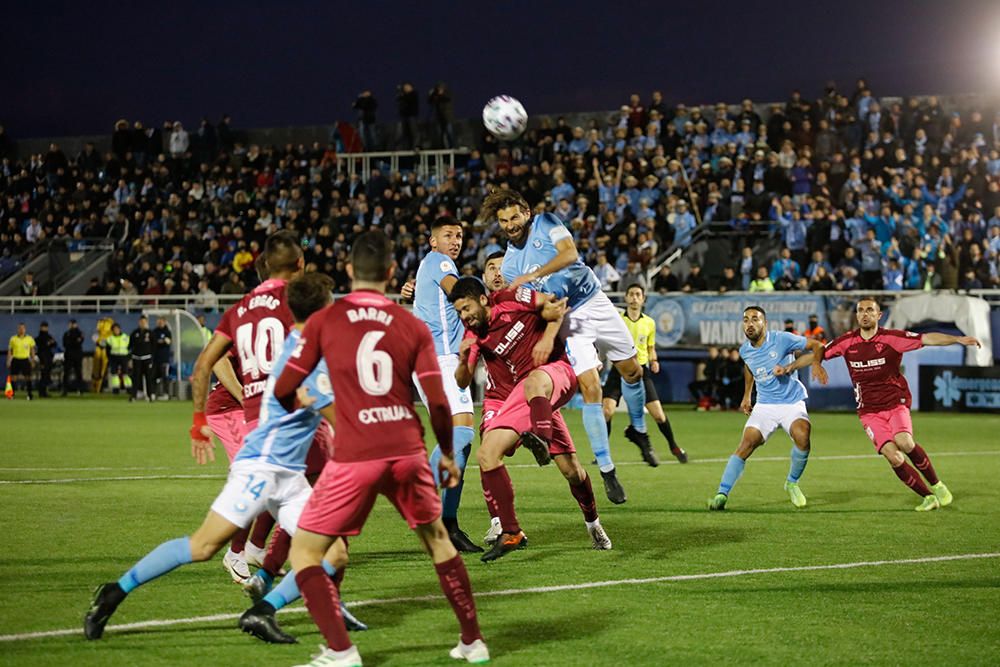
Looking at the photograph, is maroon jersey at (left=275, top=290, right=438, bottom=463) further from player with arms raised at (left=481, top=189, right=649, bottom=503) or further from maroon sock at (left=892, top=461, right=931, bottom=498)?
maroon sock at (left=892, top=461, right=931, bottom=498)

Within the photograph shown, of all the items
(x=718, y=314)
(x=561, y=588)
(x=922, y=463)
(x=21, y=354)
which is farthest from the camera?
(x=21, y=354)

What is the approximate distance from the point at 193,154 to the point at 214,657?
38478 mm

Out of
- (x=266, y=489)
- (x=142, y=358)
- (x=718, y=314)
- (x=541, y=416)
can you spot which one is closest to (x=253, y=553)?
(x=266, y=489)

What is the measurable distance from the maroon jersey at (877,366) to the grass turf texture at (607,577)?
98 cm

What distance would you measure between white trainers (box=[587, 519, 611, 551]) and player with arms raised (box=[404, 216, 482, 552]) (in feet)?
3.04

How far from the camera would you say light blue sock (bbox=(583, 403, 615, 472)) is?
11039mm

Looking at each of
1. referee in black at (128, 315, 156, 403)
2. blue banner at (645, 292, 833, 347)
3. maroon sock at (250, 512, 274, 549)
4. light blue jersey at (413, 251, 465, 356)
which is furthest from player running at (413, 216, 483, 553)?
referee in black at (128, 315, 156, 403)

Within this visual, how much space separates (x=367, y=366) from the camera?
597cm

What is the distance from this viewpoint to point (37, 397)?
Result: 33.7m

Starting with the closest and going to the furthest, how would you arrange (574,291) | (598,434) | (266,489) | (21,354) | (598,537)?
(266,489) < (598,537) < (574,291) < (598,434) < (21,354)

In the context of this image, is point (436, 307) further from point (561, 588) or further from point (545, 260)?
point (561, 588)

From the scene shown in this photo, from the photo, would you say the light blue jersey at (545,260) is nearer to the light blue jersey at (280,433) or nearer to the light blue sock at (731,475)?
the light blue sock at (731,475)

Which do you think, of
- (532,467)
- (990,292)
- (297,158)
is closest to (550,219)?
(532,467)

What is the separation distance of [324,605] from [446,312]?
193 inches
